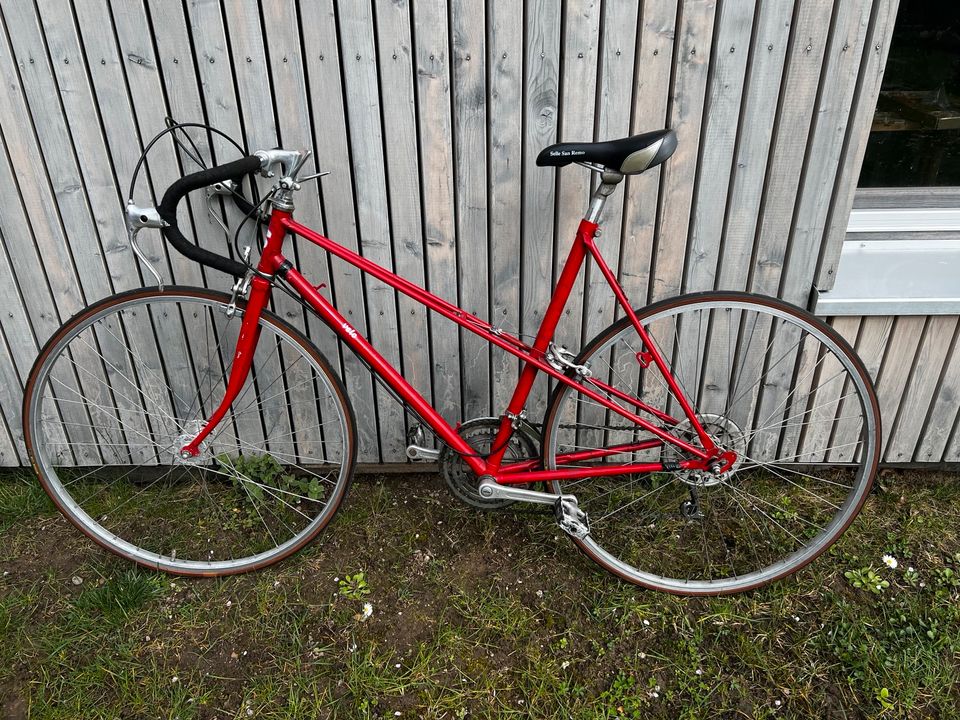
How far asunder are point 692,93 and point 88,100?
2217 mm

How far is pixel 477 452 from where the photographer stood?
2836 millimetres

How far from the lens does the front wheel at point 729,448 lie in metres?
2.77

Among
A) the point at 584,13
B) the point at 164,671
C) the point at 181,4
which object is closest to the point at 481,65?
the point at 584,13

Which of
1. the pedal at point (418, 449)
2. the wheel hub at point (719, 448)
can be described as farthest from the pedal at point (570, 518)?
the pedal at point (418, 449)

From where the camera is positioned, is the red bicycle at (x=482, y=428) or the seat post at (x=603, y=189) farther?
the red bicycle at (x=482, y=428)

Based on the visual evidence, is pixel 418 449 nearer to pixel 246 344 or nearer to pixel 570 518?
pixel 570 518

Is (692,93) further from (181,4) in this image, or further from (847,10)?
(181,4)

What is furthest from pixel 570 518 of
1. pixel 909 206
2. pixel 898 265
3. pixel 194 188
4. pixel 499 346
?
pixel 909 206

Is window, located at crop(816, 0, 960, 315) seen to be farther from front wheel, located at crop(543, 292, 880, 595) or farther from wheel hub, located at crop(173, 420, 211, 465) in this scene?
wheel hub, located at crop(173, 420, 211, 465)

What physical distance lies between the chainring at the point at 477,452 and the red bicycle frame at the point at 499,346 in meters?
0.09

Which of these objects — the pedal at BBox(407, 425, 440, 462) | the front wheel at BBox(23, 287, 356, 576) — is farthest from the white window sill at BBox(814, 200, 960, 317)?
the front wheel at BBox(23, 287, 356, 576)

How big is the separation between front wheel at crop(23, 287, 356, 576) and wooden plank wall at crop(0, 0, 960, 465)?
0.73 feet

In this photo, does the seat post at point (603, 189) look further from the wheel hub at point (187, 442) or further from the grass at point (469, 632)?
the wheel hub at point (187, 442)

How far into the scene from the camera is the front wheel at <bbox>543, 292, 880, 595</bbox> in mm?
2766
